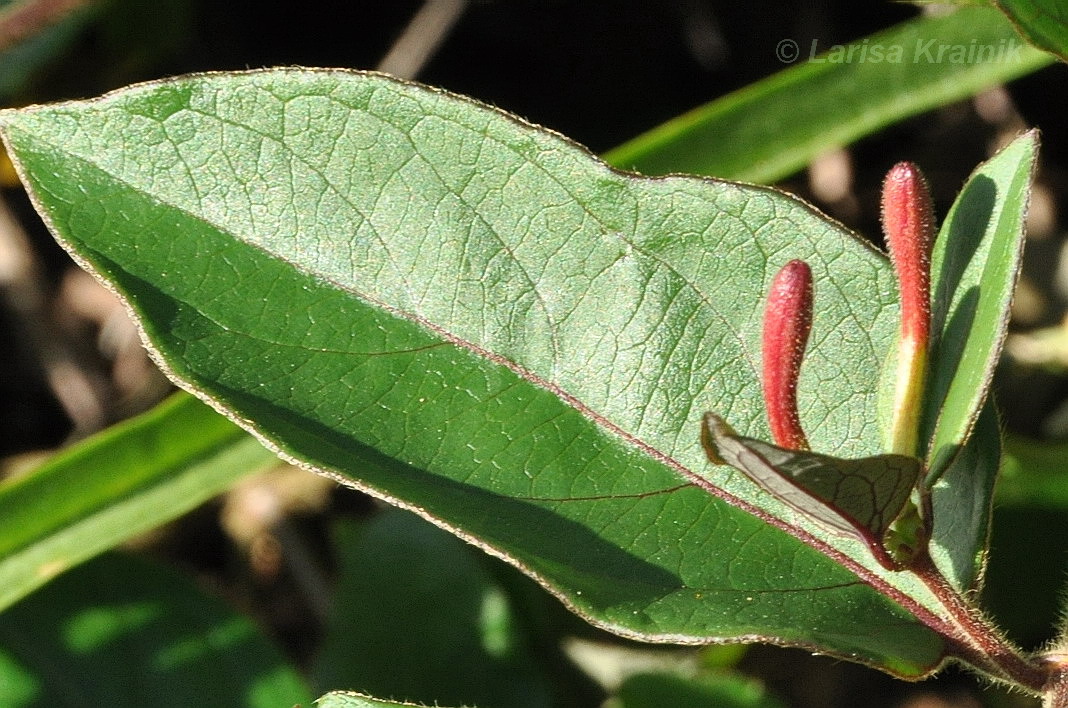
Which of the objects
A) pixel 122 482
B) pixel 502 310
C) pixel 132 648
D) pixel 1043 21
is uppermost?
pixel 1043 21

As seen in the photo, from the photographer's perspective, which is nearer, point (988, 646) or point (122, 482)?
point (988, 646)

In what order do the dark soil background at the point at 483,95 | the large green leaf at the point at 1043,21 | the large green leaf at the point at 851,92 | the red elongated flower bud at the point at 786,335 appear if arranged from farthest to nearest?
the dark soil background at the point at 483,95 → the large green leaf at the point at 851,92 → the large green leaf at the point at 1043,21 → the red elongated flower bud at the point at 786,335

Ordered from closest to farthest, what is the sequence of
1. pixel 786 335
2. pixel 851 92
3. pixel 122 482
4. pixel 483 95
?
pixel 786 335 → pixel 122 482 → pixel 851 92 → pixel 483 95

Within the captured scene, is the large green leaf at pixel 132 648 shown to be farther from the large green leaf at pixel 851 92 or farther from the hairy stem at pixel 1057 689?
the hairy stem at pixel 1057 689

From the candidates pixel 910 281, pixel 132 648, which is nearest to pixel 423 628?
pixel 132 648

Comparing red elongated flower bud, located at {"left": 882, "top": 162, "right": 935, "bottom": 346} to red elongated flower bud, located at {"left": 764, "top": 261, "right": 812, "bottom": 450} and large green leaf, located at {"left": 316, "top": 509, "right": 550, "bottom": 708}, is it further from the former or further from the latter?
large green leaf, located at {"left": 316, "top": 509, "right": 550, "bottom": 708}

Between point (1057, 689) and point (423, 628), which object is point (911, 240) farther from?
point (423, 628)

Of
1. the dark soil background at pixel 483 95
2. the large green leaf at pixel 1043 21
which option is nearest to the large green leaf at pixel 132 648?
the dark soil background at pixel 483 95
